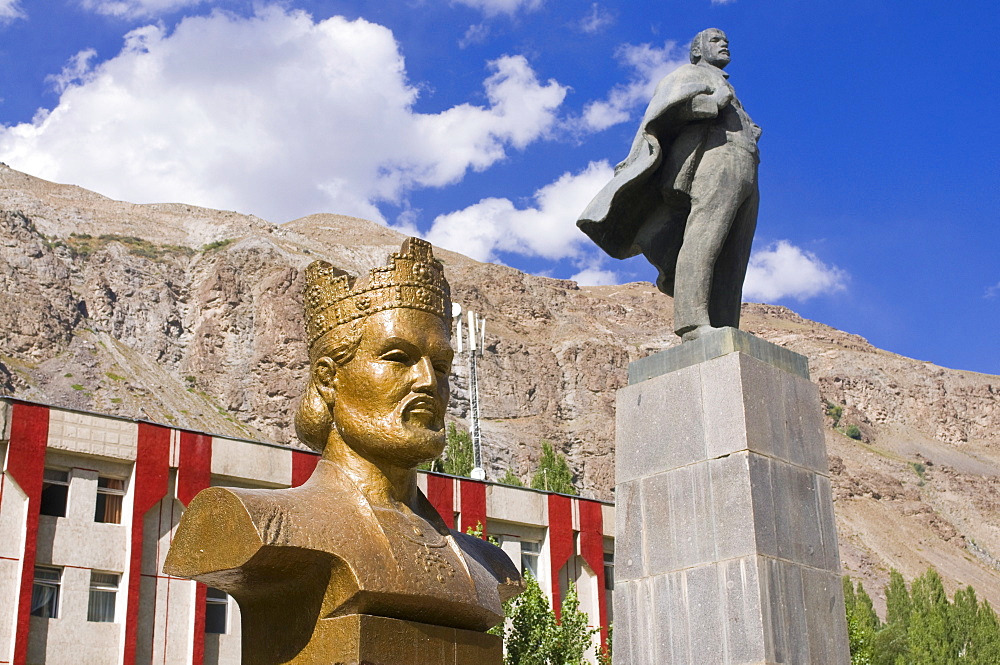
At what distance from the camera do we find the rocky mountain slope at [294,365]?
7950cm

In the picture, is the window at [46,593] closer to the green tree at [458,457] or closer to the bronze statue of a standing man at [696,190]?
the bronze statue of a standing man at [696,190]

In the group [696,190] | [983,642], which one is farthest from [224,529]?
[983,642]

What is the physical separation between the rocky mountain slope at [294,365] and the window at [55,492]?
48308mm

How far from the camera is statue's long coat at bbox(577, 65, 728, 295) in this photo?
9.22 metres

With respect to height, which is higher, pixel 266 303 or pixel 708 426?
pixel 266 303

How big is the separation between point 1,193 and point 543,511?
81.1 metres

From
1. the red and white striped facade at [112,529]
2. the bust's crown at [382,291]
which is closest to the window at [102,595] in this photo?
the red and white striped facade at [112,529]

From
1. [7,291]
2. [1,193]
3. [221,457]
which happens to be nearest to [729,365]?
[221,457]

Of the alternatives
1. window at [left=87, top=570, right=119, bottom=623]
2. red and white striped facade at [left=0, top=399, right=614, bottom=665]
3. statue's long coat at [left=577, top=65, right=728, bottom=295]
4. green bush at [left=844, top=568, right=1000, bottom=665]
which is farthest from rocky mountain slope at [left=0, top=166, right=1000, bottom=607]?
statue's long coat at [left=577, top=65, right=728, bottom=295]

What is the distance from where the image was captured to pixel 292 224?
5591 inches

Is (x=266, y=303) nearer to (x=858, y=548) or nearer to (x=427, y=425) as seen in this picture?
(x=858, y=548)

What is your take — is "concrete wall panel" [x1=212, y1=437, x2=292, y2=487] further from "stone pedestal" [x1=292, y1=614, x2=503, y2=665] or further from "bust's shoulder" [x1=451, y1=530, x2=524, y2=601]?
"stone pedestal" [x1=292, y1=614, x2=503, y2=665]

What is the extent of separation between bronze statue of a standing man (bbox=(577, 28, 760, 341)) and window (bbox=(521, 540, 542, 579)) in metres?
20.3

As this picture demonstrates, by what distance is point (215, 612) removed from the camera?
25094 millimetres
